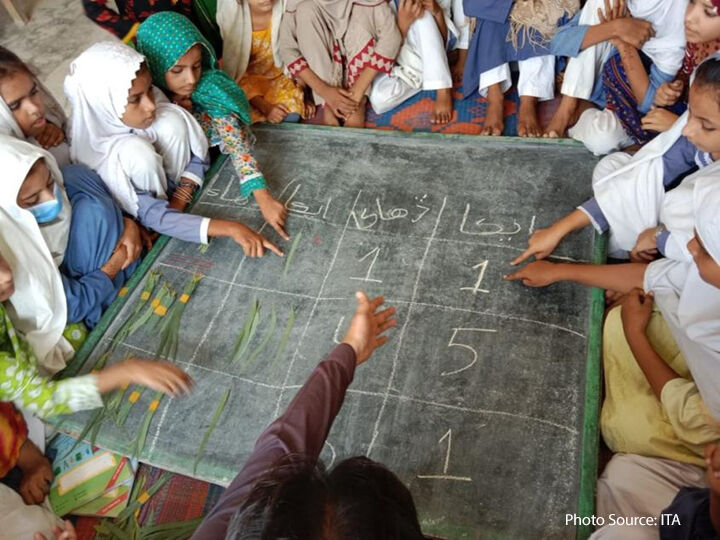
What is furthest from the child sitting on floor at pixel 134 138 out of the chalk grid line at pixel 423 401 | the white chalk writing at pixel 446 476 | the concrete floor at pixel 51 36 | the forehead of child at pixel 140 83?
the concrete floor at pixel 51 36

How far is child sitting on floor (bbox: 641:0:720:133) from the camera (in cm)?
A: 199

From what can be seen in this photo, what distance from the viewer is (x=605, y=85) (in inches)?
101

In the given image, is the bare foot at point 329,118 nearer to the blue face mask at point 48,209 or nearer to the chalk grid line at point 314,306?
the chalk grid line at point 314,306

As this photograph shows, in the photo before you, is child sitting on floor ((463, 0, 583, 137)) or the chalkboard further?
child sitting on floor ((463, 0, 583, 137))

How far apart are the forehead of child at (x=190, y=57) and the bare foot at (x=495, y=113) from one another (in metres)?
1.26

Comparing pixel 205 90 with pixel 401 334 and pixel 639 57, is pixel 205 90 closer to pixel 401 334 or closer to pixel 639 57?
pixel 401 334

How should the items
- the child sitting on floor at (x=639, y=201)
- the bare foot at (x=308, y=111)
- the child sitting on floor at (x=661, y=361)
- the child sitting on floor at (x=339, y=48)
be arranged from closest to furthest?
1. the child sitting on floor at (x=661, y=361)
2. the child sitting on floor at (x=639, y=201)
3. the child sitting on floor at (x=339, y=48)
4. the bare foot at (x=308, y=111)

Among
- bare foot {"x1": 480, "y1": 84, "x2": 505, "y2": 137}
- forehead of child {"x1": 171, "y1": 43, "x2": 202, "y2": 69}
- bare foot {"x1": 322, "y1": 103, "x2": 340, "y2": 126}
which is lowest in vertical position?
bare foot {"x1": 322, "y1": 103, "x2": 340, "y2": 126}

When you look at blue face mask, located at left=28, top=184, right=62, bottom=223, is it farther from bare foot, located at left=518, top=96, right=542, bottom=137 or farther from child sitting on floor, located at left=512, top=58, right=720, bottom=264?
bare foot, located at left=518, top=96, right=542, bottom=137

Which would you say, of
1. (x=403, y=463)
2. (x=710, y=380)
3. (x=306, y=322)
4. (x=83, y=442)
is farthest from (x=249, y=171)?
(x=710, y=380)

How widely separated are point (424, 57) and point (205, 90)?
1054 mm

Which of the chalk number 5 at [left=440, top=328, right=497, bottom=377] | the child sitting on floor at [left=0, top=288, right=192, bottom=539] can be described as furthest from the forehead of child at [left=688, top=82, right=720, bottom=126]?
the child sitting on floor at [left=0, top=288, right=192, bottom=539]

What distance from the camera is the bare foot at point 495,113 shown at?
2725 millimetres

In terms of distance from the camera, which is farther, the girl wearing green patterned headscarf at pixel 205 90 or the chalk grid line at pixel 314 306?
the girl wearing green patterned headscarf at pixel 205 90
